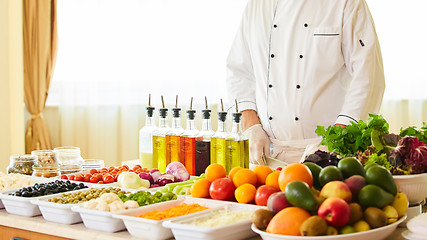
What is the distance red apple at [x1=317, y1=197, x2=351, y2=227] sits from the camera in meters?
1.31

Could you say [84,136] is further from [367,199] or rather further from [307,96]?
[367,199]

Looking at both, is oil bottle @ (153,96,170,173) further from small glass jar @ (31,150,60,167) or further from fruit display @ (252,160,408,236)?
fruit display @ (252,160,408,236)

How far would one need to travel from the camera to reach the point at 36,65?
16.7ft

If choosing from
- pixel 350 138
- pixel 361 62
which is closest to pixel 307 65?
pixel 361 62

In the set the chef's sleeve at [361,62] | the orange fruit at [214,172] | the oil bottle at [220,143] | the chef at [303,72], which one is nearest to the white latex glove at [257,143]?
the chef at [303,72]

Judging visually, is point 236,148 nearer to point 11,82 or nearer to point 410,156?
point 410,156

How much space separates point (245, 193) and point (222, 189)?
0.30 ft

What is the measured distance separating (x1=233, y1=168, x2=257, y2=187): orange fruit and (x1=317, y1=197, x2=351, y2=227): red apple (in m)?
0.42

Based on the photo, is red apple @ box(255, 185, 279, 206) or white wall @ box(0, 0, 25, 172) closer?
red apple @ box(255, 185, 279, 206)

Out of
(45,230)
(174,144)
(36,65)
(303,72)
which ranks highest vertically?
(36,65)

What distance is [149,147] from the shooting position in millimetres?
2545

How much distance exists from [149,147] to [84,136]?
280 cm

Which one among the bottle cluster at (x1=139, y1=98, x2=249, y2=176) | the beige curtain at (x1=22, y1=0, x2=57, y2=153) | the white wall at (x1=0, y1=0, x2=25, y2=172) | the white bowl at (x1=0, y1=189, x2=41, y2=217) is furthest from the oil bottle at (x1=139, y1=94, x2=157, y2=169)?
the beige curtain at (x1=22, y1=0, x2=57, y2=153)

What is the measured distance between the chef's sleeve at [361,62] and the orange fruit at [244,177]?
121 centimetres
